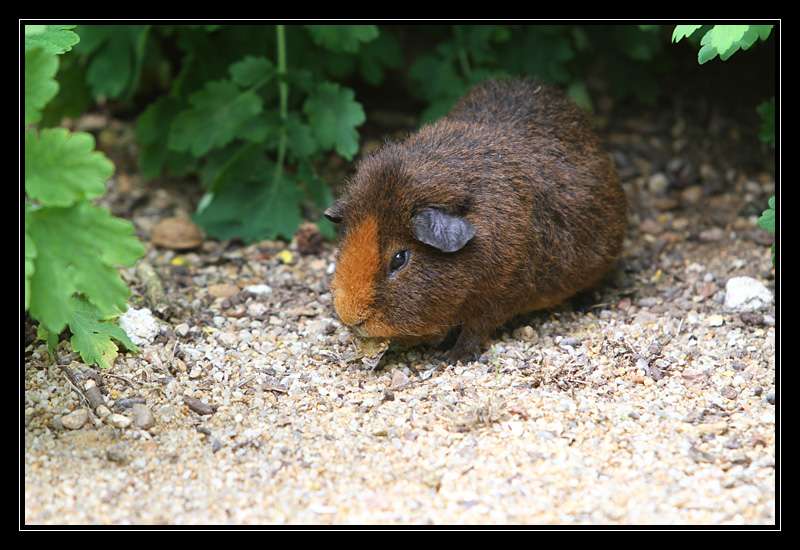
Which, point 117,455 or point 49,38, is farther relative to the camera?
point 49,38

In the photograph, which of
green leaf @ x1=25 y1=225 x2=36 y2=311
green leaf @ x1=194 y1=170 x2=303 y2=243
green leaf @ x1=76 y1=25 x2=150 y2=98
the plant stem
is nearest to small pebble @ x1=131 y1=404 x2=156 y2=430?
green leaf @ x1=25 y1=225 x2=36 y2=311

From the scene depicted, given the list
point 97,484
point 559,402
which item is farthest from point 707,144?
point 97,484

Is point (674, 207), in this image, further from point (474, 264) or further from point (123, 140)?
point (123, 140)

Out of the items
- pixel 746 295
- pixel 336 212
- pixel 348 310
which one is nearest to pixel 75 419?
pixel 348 310

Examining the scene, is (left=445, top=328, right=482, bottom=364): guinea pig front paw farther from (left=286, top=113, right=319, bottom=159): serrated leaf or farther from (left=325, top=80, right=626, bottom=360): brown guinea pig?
(left=286, top=113, right=319, bottom=159): serrated leaf

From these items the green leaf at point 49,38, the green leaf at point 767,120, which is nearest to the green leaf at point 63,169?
the green leaf at point 49,38

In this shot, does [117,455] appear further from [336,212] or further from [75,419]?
[336,212]
